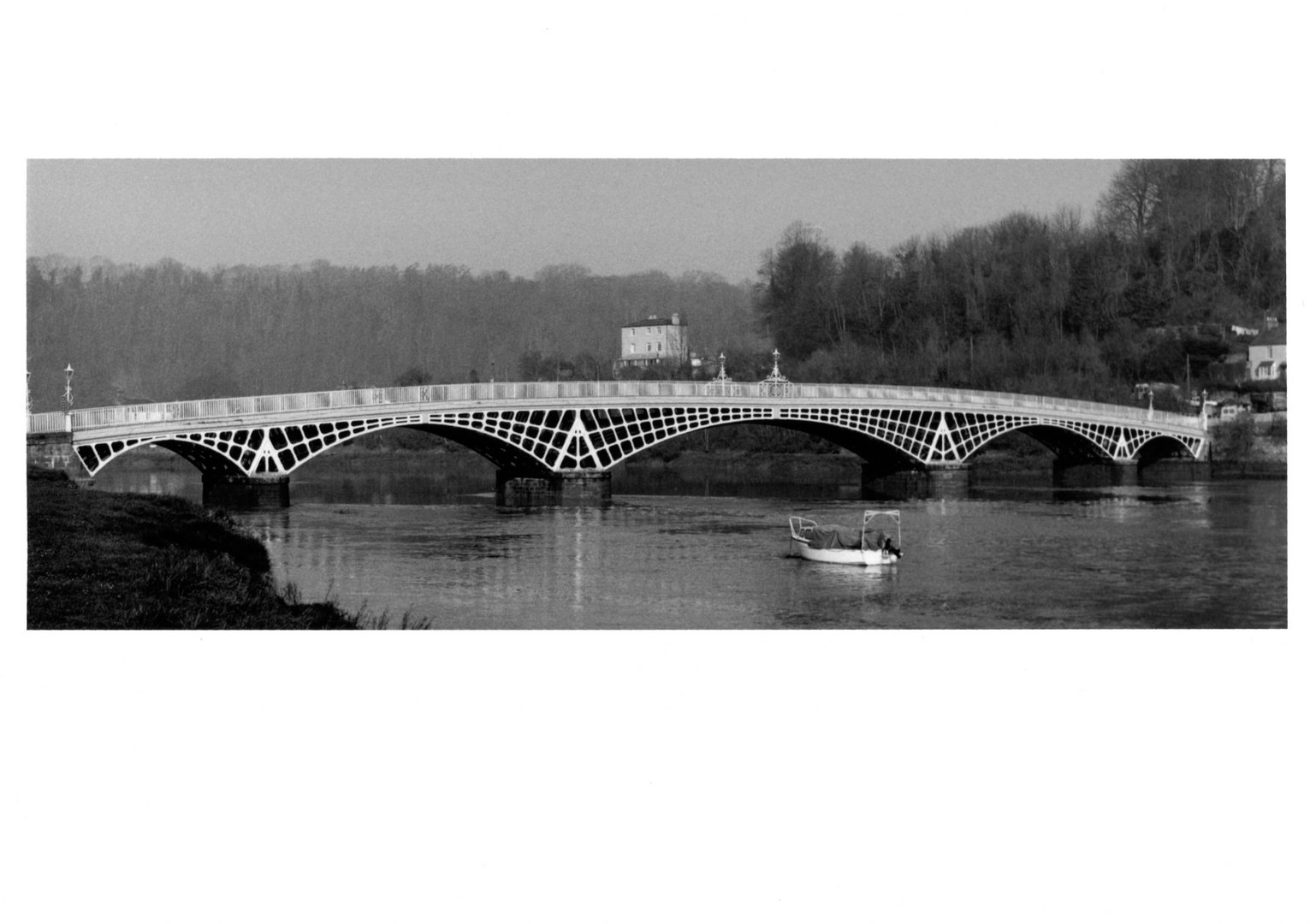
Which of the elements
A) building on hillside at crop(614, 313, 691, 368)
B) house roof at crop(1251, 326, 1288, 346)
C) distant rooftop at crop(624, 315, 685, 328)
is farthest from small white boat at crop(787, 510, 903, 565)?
house roof at crop(1251, 326, 1288, 346)

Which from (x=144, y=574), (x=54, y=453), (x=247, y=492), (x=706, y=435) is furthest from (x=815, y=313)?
(x=144, y=574)

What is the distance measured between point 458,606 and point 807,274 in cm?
4769

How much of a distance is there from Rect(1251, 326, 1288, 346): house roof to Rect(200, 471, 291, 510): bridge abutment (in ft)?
152

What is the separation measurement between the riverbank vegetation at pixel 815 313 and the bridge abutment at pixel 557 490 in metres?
12.8

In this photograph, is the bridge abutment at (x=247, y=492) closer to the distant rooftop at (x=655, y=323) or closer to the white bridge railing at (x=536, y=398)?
the white bridge railing at (x=536, y=398)

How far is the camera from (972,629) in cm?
2136

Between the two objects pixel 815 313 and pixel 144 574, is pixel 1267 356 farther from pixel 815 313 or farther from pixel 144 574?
pixel 144 574

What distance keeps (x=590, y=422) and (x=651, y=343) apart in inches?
697

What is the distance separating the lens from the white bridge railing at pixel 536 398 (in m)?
37.4

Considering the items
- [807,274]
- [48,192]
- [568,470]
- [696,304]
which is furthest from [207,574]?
[807,274]

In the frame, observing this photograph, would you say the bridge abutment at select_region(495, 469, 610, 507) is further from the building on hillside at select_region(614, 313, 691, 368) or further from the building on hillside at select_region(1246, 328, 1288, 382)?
the building on hillside at select_region(1246, 328, 1288, 382)

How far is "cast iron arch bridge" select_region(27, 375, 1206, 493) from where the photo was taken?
39.7m

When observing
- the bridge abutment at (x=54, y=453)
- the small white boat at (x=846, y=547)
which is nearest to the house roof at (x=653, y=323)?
the bridge abutment at (x=54, y=453)

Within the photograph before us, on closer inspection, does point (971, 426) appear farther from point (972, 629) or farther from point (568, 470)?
point (972, 629)
